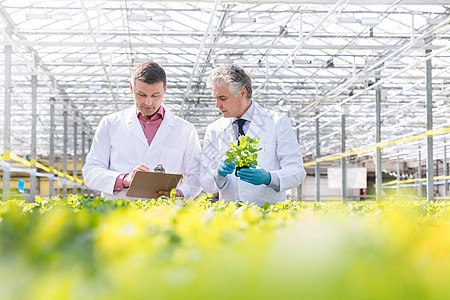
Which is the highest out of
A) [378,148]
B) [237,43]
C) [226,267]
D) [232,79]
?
[237,43]

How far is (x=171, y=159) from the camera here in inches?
164

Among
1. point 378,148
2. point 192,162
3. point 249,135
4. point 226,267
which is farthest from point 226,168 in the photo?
point 378,148

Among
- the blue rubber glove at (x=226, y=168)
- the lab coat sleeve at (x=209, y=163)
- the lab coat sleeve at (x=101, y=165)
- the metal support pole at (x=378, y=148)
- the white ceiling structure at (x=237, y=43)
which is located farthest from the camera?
the metal support pole at (x=378, y=148)

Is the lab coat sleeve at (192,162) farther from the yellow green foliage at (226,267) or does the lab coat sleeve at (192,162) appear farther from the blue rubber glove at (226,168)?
the yellow green foliage at (226,267)

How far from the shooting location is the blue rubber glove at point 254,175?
3.36 metres

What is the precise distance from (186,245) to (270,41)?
43.8 ft

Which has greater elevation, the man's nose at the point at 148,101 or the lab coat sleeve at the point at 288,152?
the man's nose at the point at 148,101

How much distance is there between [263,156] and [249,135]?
0.20 metres

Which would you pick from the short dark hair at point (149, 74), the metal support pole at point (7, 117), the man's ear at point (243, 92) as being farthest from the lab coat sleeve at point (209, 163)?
the metal support pole at point (7, 117)

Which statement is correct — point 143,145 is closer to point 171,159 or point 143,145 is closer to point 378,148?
point 171,159

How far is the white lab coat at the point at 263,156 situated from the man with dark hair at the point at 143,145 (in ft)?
0.78

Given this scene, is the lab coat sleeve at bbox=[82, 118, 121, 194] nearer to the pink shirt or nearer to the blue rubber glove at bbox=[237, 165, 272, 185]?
the pink shirt

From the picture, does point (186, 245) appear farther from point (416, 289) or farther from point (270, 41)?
point (270, 41)

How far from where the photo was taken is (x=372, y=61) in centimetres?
1471
